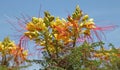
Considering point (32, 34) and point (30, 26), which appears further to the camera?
point (30, 26)

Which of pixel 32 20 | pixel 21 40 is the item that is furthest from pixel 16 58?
pixel 32 20

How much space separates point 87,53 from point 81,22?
0.62 m

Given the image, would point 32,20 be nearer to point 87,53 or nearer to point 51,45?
point 51,45

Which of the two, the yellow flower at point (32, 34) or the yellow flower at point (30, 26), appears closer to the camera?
the yellow flower at point (32, 34)

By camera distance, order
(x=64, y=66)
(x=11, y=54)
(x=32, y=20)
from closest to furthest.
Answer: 1. (x=64, y=66)
2. (x=32, y=20)
3. (x=11, y=54)

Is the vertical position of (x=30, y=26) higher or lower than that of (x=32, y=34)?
higher

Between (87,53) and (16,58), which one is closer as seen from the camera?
(87,53)

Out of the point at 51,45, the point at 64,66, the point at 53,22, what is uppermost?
the point at 53,22

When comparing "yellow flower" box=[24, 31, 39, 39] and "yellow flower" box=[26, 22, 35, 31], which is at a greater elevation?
"yellow flower" box=[26, 22, 35, 31]

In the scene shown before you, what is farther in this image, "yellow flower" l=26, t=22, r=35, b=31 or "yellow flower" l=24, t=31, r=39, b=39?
"yellow flower" l=26, t=22, r=35, b=31

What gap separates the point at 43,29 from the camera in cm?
609

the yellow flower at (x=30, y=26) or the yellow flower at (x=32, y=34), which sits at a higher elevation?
the yellow flower at (x=30, y=26)

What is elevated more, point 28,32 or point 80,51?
point 28,32

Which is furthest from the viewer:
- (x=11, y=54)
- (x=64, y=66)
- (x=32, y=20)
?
(x=11, y=54)
